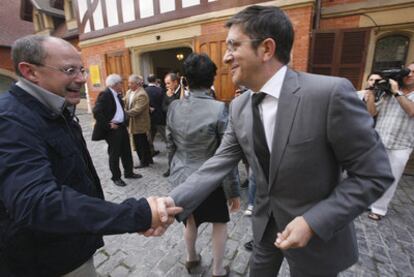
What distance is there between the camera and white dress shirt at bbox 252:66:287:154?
1.18 m

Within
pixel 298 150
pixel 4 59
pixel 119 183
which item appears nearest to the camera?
pixel 298 150

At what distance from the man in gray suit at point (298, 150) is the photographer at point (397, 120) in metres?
2.34

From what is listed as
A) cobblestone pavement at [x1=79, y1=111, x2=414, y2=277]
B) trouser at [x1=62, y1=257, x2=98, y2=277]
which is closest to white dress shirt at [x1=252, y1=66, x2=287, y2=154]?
trouser at [x1=62, y1=257, x2=98, y2=277]

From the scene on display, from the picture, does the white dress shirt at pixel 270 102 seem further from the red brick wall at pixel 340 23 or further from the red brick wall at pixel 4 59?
the red brick wall at pixel 4 59

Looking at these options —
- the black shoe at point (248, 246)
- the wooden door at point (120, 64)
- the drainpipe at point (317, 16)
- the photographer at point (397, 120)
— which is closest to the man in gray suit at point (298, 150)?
the black shoe at point (248, 246)

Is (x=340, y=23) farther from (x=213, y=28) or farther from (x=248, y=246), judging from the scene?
(x=248, y=246)

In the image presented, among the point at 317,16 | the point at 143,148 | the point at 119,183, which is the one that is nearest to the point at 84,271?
the point at 119,183

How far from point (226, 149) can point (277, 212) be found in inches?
20.1

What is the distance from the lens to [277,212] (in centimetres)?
128

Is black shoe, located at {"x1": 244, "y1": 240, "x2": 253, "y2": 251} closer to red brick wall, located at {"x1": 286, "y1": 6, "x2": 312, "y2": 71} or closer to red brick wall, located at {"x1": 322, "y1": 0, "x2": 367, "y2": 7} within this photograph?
red brick wall, located at {"x1": 286, "y1": 6, "x2": 312, "y2": 71}

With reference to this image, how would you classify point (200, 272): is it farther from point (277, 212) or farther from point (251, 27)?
point (251, 27)

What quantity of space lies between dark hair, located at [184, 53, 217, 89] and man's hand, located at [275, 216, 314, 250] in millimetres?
1372

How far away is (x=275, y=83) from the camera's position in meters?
1.19

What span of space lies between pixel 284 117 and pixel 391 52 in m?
6.04
